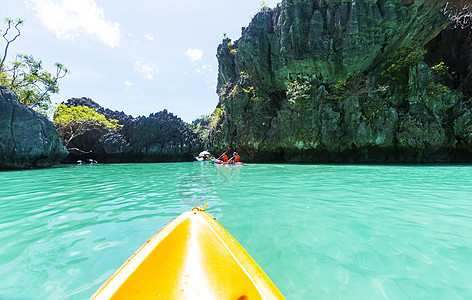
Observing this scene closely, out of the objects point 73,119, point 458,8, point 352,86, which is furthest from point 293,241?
point 73,119

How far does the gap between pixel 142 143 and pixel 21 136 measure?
16.3 metres

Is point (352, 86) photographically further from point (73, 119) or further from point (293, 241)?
point (73, 119)

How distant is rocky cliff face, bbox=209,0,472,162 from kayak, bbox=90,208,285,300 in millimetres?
18440

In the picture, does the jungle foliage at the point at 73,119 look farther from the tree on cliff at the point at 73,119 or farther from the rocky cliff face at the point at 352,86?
the rocky cliff face at the point at 352,86

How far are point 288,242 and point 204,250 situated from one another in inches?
49.3

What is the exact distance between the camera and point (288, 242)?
238 centimetres

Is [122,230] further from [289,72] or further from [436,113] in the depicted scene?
[436,113]

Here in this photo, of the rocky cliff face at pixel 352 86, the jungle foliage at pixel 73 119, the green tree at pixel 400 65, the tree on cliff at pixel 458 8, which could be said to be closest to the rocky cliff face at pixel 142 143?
the jungle foliage at pixel 73 119

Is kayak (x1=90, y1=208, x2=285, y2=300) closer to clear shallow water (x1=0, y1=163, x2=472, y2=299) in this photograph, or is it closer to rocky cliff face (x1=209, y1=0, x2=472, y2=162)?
clear shallow water (x1=0, y1=163, x2=472, y2=299)

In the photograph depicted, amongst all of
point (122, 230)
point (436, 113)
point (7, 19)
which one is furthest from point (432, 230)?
point (7, 19)

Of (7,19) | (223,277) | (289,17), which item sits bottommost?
(223,277)

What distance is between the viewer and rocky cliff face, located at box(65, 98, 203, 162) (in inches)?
1170

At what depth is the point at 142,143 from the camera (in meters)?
30.9

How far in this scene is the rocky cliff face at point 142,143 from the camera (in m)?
29.7
